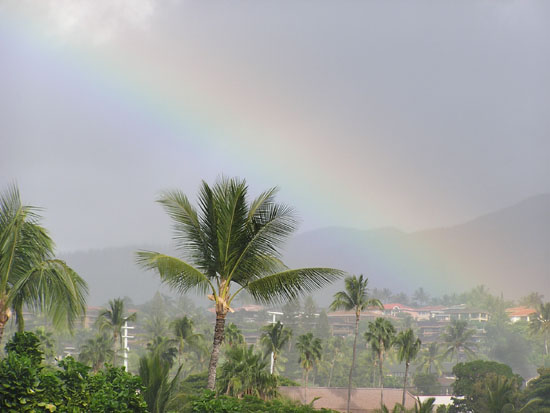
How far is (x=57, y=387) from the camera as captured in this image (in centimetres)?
879

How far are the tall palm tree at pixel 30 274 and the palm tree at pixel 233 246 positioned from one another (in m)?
→ 2.71

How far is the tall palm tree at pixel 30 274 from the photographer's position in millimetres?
14555

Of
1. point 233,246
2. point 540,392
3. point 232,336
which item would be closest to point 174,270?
point 233,246

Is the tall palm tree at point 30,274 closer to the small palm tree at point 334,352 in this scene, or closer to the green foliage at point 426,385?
the green foliage at point 426,385

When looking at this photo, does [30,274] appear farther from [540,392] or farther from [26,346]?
[540,392]

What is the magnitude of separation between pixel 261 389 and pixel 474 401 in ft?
140

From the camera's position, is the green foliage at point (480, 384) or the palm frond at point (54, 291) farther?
the green foliage at point (480, 384)

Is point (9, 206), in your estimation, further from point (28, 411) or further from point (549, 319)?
point (549, 319)

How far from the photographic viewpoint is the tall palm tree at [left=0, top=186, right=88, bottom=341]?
573 inches

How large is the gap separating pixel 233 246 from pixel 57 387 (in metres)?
9.38

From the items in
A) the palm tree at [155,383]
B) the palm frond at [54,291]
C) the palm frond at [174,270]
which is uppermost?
the palm frond at [174,270]

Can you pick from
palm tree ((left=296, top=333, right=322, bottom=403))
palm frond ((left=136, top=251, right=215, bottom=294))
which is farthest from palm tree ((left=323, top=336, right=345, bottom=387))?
palm frond ((left=136, top=251, right=215, bottom=294))

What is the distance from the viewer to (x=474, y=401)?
75.0m

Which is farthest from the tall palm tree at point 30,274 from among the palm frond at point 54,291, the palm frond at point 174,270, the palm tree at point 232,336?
the palm tree at point 232,336
